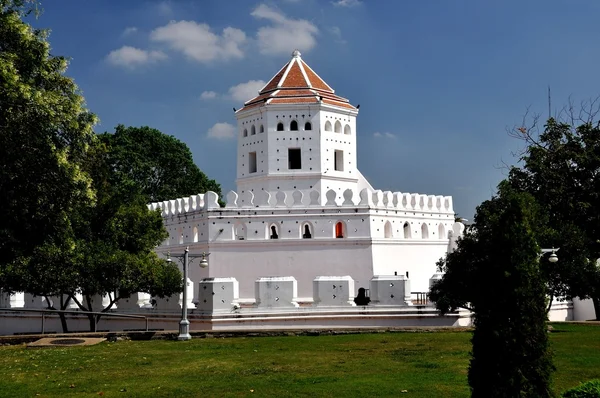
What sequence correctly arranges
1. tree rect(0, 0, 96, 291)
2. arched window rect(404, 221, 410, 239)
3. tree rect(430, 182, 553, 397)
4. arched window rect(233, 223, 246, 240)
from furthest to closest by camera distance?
arched window rect(404, 221, 410, 239), arched window rect(233, 223, 246, 240), tree rect(0, 0, 96, 291), tree rect(430, 182, 553, 397)

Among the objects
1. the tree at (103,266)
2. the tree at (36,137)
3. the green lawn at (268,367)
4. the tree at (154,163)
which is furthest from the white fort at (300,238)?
the tree at (154,163)

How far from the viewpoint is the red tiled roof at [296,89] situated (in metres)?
35.3

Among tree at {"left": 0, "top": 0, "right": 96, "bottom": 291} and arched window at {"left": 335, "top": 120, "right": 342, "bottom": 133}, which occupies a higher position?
arched window at {"left": 335, "top": 120, "right": 342, "bottom": 133}

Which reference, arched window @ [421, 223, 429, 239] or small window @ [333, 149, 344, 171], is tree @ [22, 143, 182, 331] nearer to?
small window @ [333, 149, 344, 171]

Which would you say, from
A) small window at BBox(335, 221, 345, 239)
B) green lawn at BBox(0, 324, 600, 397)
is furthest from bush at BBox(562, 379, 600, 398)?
small window at BBox(335, 221, 345, 239)

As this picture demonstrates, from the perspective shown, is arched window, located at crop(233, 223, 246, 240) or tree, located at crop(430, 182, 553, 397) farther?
arched window, located at crop(233, 223, 246, 240)

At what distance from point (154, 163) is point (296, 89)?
15.1 meters

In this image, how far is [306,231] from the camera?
31.6 m

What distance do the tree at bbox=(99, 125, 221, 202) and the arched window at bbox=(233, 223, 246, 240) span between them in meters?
15.6

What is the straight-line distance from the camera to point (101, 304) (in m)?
26.7

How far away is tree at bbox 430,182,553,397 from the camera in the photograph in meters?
8.15

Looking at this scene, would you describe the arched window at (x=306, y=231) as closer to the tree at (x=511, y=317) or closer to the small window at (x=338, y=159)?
the small window at (x=338, y=159)

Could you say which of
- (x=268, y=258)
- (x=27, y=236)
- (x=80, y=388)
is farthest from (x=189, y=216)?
(x=80, y=388)

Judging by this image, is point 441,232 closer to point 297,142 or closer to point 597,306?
point 297,142
